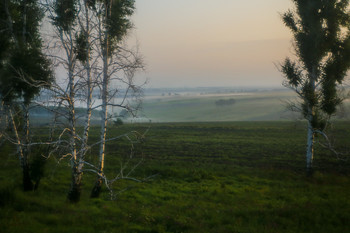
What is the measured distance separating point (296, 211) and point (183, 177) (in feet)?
34.1

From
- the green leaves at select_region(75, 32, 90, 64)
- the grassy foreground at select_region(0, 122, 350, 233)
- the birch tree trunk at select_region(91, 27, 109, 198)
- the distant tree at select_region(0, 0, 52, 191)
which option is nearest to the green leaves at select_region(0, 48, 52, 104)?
the distant tree at select_region(0, 0, 52, 191)

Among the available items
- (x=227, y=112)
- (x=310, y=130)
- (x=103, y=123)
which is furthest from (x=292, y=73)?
(x=227, y=112)

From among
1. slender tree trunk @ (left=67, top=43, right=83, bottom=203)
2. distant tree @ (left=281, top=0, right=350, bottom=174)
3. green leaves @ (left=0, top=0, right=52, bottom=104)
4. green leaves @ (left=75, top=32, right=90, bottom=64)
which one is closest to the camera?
slender tree trunk @ (left=67, top=43, right=83, bottom=203)

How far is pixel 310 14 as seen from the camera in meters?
21.3

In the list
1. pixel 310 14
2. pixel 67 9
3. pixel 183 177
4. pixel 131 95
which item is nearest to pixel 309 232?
pixel 131 95

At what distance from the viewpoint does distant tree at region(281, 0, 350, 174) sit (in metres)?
21.0

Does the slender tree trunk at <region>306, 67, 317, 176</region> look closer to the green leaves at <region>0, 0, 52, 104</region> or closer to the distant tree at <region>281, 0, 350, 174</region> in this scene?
the distant tree at <region>281, 0, 350, 174</region>

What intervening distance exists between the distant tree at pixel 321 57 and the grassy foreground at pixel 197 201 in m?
4.88

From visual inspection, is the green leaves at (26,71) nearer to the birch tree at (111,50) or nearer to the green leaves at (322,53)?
Answer: the birch tree at (111,50)

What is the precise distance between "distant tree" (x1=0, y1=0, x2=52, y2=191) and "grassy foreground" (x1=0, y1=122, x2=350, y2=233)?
3.22m

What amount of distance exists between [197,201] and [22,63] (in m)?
12.0

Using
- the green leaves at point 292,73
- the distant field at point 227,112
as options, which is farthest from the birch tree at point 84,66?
the distant field at point 227,112

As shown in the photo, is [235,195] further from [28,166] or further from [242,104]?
[242,104]

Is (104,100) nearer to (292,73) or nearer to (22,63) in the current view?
(22,63)
